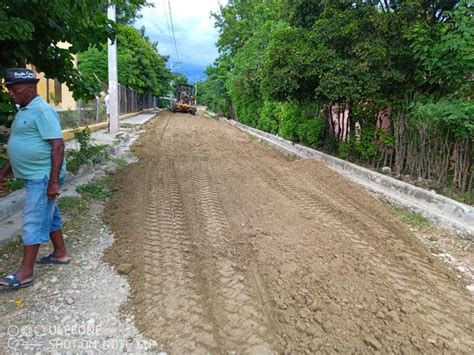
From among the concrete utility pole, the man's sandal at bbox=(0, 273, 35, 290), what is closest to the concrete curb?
the man's sandal at bbox=(0, 273, 35, 290)

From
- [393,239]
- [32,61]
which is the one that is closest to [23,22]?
[32,61]

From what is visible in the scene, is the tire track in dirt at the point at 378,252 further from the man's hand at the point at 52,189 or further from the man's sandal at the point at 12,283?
the man's sandal at the point at 12,283

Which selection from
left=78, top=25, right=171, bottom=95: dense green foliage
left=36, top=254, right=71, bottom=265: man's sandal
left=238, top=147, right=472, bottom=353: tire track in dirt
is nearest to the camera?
left=238, top=147, right=472, bottom=353: tire track in dirt

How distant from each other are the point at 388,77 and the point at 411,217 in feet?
11.0

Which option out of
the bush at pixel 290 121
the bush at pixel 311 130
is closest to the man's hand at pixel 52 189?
the bush at pixel 311 130

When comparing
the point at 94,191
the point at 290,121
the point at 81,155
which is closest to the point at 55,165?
the point at 94,191

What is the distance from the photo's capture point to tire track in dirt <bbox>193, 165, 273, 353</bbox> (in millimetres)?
2736

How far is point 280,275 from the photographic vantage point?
12.1ft

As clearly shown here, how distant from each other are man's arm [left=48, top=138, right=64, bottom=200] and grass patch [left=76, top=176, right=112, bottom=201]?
2.86 metres

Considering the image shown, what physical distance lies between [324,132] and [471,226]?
697 cm

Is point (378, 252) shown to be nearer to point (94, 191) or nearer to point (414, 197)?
point (414, 197)

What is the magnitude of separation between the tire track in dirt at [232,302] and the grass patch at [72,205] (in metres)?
1.90

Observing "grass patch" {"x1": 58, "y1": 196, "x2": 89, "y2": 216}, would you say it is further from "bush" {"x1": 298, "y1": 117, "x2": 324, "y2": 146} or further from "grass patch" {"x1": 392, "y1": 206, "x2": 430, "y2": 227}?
"bush" {"x1": 298, "y1": 117, "x2": 324, "y2": 146}

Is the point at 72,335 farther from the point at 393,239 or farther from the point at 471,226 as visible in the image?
the point at 471,226
